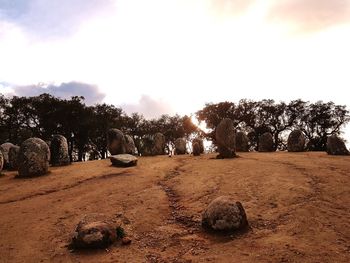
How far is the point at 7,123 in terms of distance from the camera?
147 ft

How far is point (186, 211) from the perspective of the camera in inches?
531

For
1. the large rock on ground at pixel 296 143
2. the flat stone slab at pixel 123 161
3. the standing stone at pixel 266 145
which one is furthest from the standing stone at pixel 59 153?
the large rock on ground at pixel 296 143

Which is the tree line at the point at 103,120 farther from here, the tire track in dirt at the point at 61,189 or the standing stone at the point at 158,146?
the tire track in dirt at the point at 61,189

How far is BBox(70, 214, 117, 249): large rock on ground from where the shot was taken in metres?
10.9

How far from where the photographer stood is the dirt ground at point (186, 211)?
10086 mm

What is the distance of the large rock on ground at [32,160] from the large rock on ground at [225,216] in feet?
43.2

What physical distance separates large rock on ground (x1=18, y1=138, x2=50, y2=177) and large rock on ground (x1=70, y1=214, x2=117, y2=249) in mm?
11116

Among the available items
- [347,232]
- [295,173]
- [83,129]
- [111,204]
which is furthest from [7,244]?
[83,129]

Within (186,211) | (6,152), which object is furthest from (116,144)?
(186,211)

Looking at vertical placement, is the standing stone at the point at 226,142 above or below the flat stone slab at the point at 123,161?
above

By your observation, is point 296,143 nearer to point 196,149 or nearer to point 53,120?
point 196,149

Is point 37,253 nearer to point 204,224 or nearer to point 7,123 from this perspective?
point 204,224

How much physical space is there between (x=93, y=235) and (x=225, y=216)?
13.4 ft

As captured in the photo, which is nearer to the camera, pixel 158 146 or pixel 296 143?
pixel 296 143
